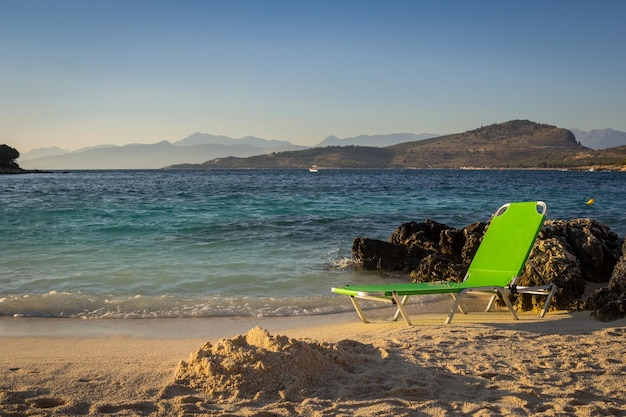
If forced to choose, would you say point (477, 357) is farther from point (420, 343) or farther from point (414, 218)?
point (414, 218)

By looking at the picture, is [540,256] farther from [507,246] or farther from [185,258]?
[185,258]

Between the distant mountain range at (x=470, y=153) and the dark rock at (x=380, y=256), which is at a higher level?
the distant mountain range at (x=470, y=153)

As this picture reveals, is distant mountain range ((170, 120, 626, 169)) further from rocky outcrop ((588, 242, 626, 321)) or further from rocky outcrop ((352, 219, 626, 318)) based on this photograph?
rocky outcrop ((588, 242, 626, 321))

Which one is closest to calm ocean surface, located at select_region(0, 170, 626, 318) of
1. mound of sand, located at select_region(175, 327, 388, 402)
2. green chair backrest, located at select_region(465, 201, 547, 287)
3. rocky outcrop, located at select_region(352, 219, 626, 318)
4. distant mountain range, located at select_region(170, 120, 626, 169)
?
rocky outcrop, located at select_region(352, 219, 626, 318)

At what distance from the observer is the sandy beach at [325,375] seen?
3.17 meters

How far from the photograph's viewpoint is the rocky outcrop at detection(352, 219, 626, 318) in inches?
251

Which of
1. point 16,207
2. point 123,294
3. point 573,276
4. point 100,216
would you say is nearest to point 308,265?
point 123,294

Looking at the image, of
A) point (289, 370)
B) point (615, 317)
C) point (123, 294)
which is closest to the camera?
point (289, 370)

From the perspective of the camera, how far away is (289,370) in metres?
3.54

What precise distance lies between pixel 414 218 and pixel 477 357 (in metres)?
13.0

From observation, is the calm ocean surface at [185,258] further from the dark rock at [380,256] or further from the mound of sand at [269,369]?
the mound of sand at [269,369]

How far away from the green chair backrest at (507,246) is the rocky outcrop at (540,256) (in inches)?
19.7

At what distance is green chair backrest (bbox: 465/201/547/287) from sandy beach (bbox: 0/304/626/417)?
3.29 feet

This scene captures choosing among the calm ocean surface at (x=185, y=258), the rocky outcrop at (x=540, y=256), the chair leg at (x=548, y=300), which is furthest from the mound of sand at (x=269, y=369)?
the rocky outcrop at (x=540, y=256)
